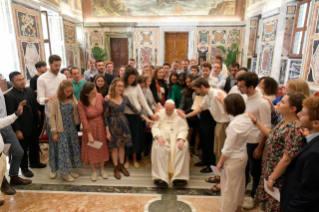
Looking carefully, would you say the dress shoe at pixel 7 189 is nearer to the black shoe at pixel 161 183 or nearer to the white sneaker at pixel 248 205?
the black shoe at pixel 161 183

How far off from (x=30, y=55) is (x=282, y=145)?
7.04 m

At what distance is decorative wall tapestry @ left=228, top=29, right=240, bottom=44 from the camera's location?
1062cm

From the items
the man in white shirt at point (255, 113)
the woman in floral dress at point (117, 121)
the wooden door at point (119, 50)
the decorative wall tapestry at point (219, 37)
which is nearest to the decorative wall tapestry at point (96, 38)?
the wooden door at point (119, 50)

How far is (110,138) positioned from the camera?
359 cm

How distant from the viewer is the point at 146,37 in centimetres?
1126

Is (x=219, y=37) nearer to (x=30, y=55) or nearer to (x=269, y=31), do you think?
(x=269, y=31)

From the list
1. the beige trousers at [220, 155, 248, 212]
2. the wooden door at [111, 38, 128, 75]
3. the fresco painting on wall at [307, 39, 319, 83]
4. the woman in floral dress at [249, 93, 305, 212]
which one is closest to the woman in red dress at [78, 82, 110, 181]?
the beige trousers at [220, 155, 248, 212]

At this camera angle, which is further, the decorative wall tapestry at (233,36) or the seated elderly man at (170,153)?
the decorative wall tapestry at (233,36)

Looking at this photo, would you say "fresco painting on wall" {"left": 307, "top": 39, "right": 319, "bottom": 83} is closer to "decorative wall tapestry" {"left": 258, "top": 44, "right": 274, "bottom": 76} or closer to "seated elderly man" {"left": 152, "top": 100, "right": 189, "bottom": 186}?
"decorative wall tapestry" {"left": 258, "top": 44, "right": 274, "bottom": 76}

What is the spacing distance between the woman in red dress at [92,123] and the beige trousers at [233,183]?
2.10 m

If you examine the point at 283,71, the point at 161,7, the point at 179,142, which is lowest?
the point at 179,142

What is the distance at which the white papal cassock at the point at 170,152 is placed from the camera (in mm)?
3406

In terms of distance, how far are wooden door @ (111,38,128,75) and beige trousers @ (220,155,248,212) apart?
10.3 m

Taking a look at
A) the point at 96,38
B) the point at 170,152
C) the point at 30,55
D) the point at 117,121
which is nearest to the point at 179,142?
the point at 170,152
